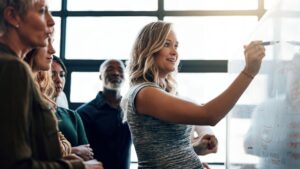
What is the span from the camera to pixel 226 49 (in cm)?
354

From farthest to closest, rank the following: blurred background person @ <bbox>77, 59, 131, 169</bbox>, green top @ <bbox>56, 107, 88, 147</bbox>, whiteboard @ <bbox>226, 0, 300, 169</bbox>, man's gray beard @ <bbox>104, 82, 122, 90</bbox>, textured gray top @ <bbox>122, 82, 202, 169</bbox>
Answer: man's gray beard @ <bbox>104, 82, 122, 90</bbox> → blurred background person @ <bbox>77, 59, 131, 169</bbox> → green top @ <bbox>56, 107, 88, 147</bbox> → textured gray top @ <bbox>122, 82, 202, 169</bbox> → whiteboard @ <bbox>226, 0, 300, 169</bbox>

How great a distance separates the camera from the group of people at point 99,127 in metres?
0.86

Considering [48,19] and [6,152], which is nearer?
[6,152]

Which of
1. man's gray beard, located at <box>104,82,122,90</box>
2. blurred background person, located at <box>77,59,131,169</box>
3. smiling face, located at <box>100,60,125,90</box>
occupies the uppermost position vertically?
smiling face, located at <box>100,60,125,90</box>

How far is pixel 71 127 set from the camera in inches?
86.0

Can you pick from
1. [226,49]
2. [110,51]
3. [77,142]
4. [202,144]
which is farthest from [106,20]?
[202,144]

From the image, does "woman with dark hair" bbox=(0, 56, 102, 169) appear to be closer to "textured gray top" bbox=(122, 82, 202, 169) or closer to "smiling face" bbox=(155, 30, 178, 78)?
"textured gray top" bbox=(122, 82, 202, 169)

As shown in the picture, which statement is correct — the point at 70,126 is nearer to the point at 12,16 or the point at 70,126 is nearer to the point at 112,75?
the point at 112,75

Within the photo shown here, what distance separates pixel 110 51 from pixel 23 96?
2805 millimetres

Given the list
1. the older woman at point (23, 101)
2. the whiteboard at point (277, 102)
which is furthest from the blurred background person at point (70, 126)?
the older woman at point (23, 101)

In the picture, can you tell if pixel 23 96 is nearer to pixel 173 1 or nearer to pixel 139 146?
pixel 139 146

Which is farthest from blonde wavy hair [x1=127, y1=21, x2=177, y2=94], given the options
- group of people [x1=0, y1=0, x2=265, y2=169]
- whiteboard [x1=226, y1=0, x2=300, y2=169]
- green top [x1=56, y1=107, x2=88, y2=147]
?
green top [x1=56, y1=107, x2=88, y2=147]

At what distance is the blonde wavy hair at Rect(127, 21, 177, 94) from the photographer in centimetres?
150

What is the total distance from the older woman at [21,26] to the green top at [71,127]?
46.2 inches
